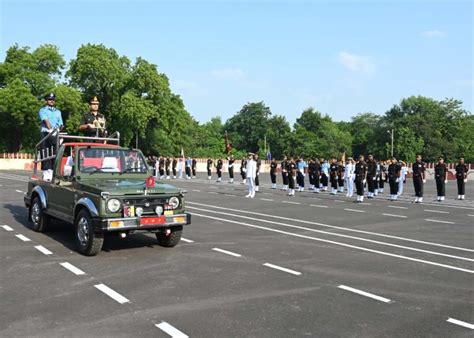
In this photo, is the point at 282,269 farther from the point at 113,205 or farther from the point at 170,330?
the point at 170,330

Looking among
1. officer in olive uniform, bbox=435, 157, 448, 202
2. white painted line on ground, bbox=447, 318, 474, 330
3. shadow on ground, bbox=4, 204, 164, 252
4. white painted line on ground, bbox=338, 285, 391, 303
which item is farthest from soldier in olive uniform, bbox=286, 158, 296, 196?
white painted line on ground, bbox=447, 318, 474, 330

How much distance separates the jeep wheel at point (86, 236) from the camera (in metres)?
7.77

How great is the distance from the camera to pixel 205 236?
10289mm

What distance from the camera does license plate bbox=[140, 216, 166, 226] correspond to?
7864 millimetres

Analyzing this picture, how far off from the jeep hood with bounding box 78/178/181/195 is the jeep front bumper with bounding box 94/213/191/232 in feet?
1.36

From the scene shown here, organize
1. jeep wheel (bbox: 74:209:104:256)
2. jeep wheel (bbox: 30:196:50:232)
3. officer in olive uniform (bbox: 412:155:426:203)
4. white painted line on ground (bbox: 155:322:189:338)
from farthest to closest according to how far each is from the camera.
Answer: officer in olive uniform (bbox: 412:155:426:203), jeep wheel (bbox: 30:196:50:232), jeep wheel (bbox: 74:209:104:256), white painted line on ground (bbox: 155:322:189:338)

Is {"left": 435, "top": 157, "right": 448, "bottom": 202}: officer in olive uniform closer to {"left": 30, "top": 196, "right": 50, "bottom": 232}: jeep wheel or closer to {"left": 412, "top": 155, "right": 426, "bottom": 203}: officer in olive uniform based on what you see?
{"left": 412, "top": 155, "right": 426, "bottom": 203}: officer in olive uniform

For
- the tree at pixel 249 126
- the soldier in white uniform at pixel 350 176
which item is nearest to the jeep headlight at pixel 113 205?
the soldier in white uniform at pixel 350 176

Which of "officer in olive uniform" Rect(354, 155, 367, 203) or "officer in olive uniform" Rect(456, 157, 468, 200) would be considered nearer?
"officer in olive uniform" Rect(354, 155, 367, 203)

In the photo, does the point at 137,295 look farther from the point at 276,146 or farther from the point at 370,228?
the point at 276,146

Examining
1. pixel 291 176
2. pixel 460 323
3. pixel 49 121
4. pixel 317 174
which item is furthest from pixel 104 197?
pixel 317 174

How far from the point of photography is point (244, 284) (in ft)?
20.9

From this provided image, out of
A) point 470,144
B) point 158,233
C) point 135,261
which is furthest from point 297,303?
point 470,144

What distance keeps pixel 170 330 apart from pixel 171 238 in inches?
166
